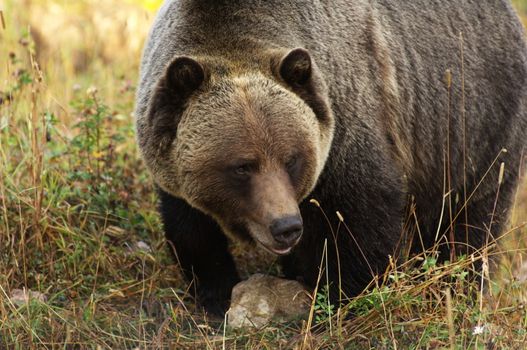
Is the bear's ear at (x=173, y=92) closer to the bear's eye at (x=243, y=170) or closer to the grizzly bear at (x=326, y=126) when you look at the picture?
the grizzly bear at (x=326, y=126)

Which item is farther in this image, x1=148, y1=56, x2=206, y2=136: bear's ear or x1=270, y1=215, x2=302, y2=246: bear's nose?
x1=148, y1=56, x2=206, y2=136: bear's ear

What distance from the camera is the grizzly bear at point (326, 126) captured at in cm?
468

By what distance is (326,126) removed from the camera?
496 centimetres

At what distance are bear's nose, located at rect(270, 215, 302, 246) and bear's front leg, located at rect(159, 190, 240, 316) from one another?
1.11 metres

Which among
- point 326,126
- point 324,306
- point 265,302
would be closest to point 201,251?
point 265,302

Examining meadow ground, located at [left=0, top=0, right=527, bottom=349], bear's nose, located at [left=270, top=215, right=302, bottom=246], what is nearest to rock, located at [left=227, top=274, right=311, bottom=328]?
meadow ground, located at [left=0, top=0, right=527, bottom=349]

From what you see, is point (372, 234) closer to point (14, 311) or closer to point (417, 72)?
point (417, 72)

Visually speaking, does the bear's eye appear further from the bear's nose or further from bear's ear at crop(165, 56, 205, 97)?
bear's ear at crop(165, 56, 205, 97)

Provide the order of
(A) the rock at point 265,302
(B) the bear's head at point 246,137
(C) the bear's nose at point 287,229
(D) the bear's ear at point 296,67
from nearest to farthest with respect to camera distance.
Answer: (C) the bear's nose at point 287,229, (B) the bear's head at point 246,137, (D) the bear's ear at point 296,67, (A) the rock at point 265,302

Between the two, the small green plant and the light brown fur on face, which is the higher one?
the light brown fur on face

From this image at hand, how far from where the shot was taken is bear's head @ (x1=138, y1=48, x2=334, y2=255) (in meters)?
4.59

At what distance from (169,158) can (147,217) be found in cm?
181

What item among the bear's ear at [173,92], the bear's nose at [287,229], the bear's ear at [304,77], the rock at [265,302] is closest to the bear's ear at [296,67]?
the bear's ear at [304,77]

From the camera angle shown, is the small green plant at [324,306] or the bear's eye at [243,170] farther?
the small green plant at [324,306]
